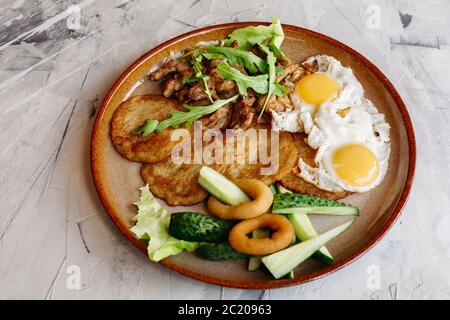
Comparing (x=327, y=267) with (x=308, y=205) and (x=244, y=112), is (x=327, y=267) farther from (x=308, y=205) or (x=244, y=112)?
(x=244, y=112)

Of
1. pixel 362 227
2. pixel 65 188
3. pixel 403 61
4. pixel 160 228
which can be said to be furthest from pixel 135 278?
pixel 403 61

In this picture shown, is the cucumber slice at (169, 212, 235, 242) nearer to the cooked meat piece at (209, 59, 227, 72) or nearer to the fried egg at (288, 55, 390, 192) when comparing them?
the fried egg at (288, 55, 390, 192)

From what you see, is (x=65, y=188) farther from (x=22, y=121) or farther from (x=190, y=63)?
(x=190, y=63)

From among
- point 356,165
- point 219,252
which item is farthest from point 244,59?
point 219,252

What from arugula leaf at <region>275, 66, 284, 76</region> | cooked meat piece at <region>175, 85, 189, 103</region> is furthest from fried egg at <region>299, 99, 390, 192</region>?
cooked meat piece at <region>175, 85, 189, 103</region>

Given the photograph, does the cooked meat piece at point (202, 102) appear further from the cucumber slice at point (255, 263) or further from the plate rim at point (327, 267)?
the cucumber slice at point (255, 263)
